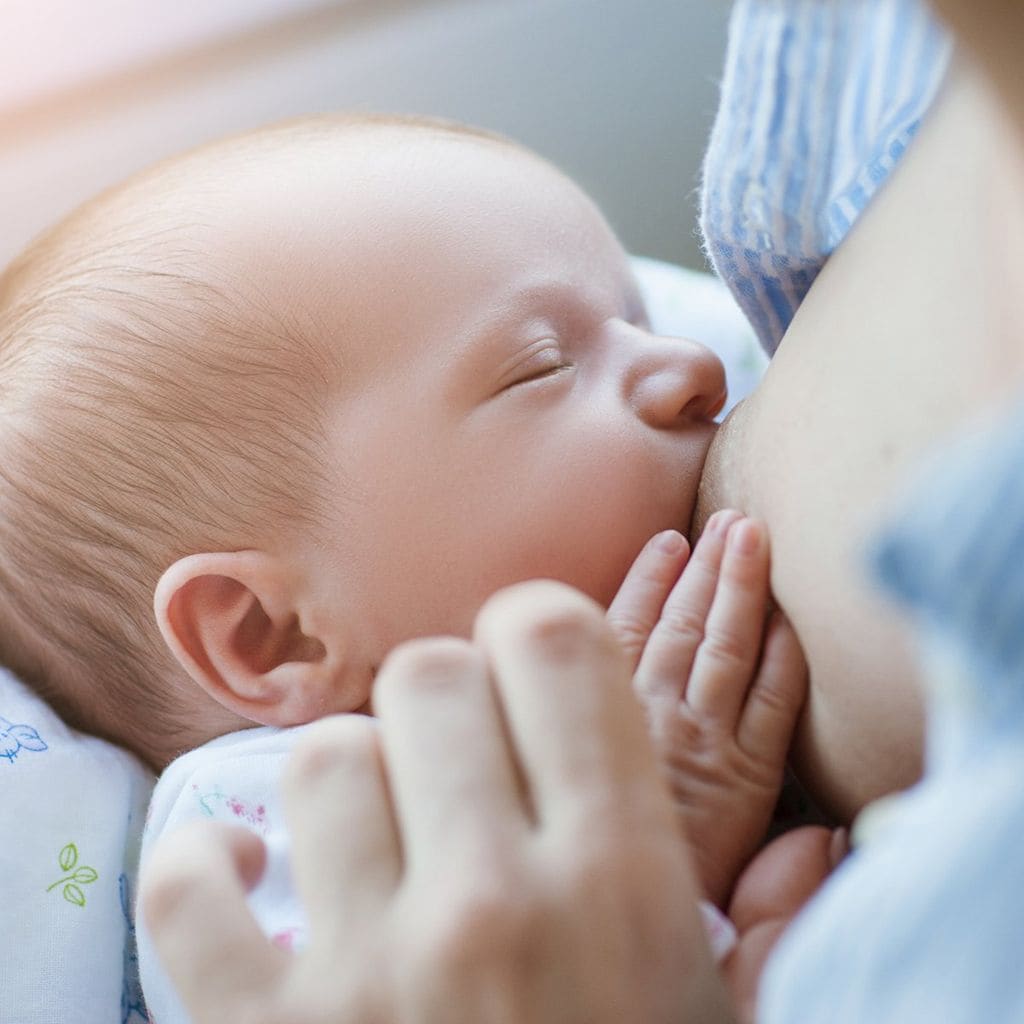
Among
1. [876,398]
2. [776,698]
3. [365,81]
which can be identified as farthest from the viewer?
[365,81]

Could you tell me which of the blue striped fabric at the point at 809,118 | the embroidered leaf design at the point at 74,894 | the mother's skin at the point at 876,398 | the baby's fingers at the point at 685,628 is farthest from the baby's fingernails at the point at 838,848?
the embroidered leaf design at the point at 74,894

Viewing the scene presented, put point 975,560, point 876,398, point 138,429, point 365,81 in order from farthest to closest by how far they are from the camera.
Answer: point 365,81, point 138,429, point 876,398, point 975,560

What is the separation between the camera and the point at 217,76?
57.9 inches

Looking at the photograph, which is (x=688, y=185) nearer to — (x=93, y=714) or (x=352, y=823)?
(x=93, y=714)

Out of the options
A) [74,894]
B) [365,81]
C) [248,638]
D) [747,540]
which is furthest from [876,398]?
[365,81]

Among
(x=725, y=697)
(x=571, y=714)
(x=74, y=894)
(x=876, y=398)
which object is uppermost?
(x=876, y=398)

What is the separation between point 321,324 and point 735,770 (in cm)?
44

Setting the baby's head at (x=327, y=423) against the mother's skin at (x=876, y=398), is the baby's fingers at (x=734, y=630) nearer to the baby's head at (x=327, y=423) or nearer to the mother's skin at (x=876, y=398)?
the mother's skin at (x=876, y=398)

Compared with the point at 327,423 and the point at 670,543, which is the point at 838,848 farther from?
the point at 327,423

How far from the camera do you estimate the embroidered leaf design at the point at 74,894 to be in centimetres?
92

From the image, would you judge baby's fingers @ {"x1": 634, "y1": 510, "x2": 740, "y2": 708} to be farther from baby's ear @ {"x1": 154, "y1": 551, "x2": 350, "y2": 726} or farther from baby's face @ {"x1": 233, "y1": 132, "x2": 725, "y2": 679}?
baby's ear @ {"x1": 154, "y1": 551, "x2": 350, "y2": 726}

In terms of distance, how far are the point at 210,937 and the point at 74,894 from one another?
0.46 meters

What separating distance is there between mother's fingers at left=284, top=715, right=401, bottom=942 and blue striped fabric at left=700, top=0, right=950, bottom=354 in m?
0.44

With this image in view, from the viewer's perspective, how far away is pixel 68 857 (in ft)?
3.11
